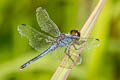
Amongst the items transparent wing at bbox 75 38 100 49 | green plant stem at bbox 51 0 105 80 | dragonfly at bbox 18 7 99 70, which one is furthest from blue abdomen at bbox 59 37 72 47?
green plant stem at bbox 51 0 105 80

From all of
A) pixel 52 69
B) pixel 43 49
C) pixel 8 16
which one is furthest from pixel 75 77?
pixel 8 16

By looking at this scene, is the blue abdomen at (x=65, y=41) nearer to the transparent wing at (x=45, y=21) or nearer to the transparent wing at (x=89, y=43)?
the transparent wing at (x=45, y=21)

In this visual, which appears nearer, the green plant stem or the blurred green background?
the green plant stem

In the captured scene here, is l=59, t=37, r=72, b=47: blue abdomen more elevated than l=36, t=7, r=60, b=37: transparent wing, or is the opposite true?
l=36, t=7, r=60, b=37: transparent wing

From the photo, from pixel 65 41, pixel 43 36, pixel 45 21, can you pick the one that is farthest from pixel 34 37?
pixel 65 41

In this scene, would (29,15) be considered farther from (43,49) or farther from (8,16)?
(43,49)

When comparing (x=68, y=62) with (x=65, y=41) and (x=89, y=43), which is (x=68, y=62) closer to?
(x=89, y=43)

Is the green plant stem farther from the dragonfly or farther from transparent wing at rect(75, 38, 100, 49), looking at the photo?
the dragonfly
